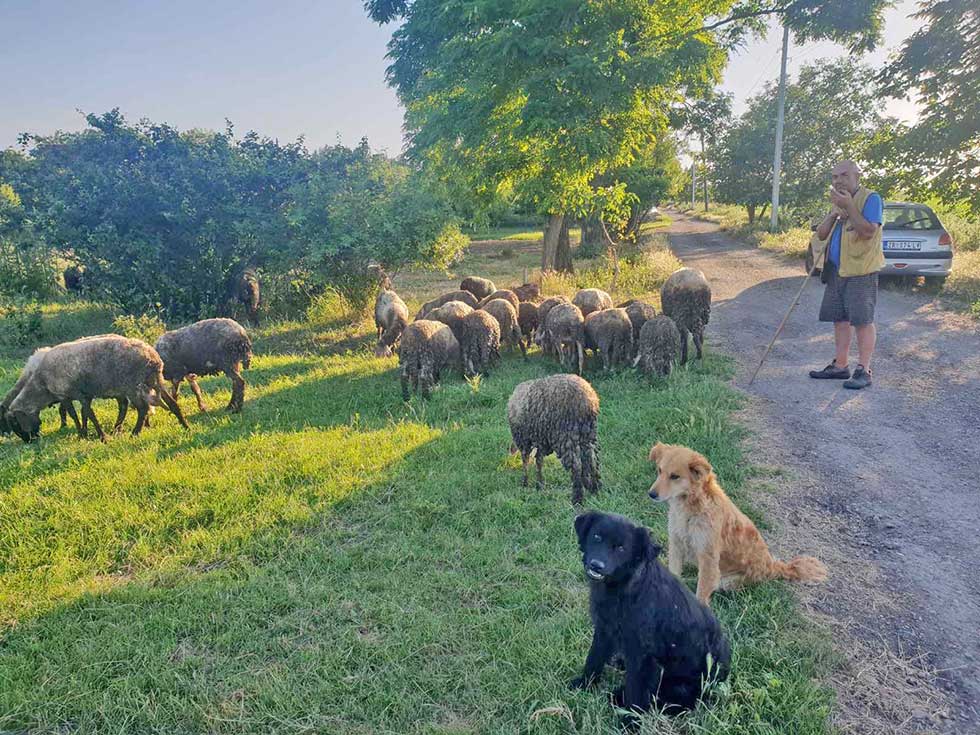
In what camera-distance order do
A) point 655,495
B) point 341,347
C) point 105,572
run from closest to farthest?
point 655,495 → point 105,572 → point 341,347

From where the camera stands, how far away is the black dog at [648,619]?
9.17 ft

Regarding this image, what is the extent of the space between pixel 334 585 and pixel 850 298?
24.7 ft

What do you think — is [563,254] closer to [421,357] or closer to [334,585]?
[421,357]

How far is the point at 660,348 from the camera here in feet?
28.3

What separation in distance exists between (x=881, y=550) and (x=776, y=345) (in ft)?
21.9

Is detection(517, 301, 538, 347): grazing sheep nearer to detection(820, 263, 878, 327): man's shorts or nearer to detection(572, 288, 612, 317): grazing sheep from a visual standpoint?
detection(572, 288, 612, 317): grazing sheep

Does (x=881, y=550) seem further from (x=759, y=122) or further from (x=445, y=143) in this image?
(x=759, y=122)

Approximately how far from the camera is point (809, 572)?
3918 millimetres

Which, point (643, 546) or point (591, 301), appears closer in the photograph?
point (643, 546)

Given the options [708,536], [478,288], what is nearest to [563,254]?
[478,288]

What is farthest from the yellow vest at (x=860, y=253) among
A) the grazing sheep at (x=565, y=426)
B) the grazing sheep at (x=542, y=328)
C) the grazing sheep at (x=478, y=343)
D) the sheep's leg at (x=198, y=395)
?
the sheep's leg at (x=198, y=395)

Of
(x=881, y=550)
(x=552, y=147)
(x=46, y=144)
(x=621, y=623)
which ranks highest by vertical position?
(x=46, y=144)

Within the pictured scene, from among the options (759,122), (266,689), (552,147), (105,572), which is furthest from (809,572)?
(759,122)

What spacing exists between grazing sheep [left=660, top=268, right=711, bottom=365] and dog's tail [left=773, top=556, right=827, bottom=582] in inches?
238
